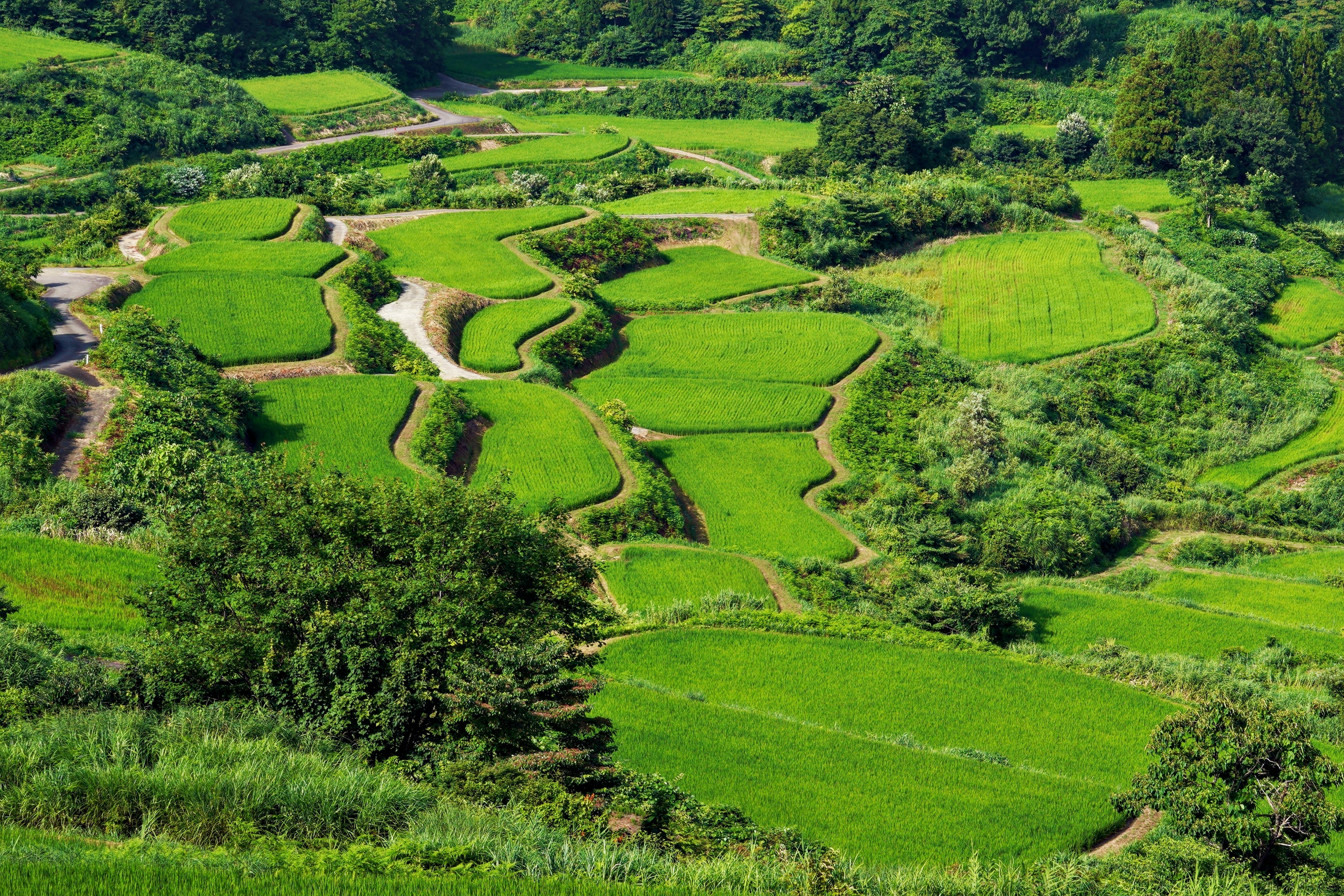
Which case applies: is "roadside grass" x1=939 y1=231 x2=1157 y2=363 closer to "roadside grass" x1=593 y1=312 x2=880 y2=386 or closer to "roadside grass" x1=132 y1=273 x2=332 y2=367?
"roadside grass" x1=593 y1=312 x2=880 y2=386

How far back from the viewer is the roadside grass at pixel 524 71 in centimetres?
12556

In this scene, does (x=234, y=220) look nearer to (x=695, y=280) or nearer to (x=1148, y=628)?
(x=695, y=280)

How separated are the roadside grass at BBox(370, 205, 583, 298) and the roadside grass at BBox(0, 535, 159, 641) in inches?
1422

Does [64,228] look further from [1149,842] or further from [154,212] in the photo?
[1149,842]

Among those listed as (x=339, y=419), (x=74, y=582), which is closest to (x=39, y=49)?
(x=339, y=419)

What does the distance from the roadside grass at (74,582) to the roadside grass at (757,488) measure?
19841mm

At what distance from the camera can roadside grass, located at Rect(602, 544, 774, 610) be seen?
1443 inches

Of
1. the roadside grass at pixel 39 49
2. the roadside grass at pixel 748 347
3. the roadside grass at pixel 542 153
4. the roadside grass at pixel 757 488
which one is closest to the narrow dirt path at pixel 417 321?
the roadside grass at pixel 748 347

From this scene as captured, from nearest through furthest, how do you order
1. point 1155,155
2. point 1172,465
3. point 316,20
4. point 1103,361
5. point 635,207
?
1. point 1172,465
2. point 1103,361
3. point 635,207
4. point 1155,155
5. point 316,20

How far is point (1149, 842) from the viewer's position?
1942 cm

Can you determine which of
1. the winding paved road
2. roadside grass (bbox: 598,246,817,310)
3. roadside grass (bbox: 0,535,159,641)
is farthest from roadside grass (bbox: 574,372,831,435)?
roadside grass (bbox: 0,535,159,641)

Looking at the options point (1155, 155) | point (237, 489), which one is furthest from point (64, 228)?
point (1155, 155)

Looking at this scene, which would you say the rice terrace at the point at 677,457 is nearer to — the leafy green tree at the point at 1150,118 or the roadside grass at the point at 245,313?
the roadside grass at the point at 245,313

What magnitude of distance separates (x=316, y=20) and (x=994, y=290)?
237 ft
